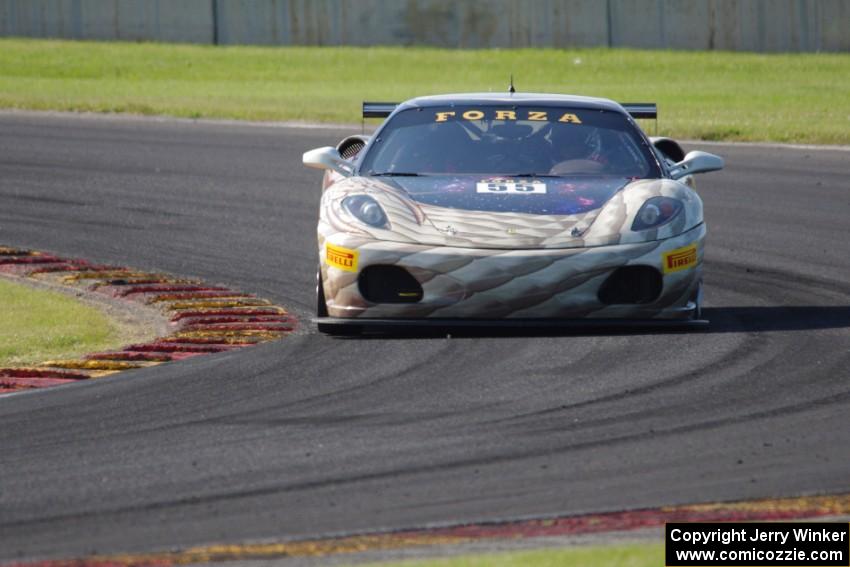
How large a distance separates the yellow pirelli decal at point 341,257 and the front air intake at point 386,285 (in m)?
0.07

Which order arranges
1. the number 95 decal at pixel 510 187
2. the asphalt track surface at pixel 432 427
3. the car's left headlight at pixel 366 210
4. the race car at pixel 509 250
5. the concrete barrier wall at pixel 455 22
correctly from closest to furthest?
1. the asphalt track surface at pixel 432 427
2. the race car at pixel 509 250
3. the car's left headlight at pixel 366 210
4. the number 95 decal at pixel 510 187
5. the concrete barrier wall at pixel 455 22

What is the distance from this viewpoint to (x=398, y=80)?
27906 millimetres

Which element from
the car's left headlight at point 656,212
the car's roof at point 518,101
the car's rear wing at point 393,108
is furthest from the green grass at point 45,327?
the car's left headlight at point 656,212

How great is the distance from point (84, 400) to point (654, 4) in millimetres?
23285

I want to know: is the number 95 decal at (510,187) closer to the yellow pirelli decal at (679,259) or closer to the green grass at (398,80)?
the yellow pirelli decal at (679,259)

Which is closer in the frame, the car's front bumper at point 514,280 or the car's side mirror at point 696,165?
the car's front bumper at point 514,280

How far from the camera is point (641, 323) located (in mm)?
7773

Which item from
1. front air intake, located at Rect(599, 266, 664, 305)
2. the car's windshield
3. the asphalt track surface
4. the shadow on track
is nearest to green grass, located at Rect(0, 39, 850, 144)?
the car's windshield

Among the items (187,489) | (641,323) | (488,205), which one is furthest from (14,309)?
(187,489)

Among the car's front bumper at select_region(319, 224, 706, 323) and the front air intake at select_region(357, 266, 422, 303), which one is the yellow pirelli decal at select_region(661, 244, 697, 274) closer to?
the car's front bumper at select_region(319, 224, 706, 323)

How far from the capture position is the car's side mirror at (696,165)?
867cm

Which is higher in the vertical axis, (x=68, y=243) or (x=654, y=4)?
(x=654, y=4)

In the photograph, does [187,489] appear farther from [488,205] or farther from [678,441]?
[488,205]

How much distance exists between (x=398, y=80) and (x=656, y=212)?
2029 cm
